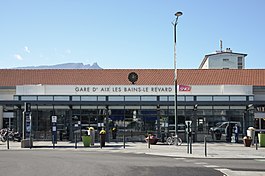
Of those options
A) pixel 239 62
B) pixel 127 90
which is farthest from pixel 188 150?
pixel 239 62

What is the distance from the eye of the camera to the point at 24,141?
1110 inches

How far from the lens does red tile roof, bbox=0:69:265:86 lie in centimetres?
4372

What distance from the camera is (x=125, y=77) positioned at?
147ft

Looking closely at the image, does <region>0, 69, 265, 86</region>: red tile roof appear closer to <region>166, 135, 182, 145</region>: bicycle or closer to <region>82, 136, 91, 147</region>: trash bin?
<region>166, 135, 182, 145</region>: bicycle

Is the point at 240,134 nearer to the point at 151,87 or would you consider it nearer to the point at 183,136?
the point at 183,136

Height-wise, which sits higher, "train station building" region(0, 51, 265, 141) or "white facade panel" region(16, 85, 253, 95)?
"white facade panel" region(16, 85, 253, 95)

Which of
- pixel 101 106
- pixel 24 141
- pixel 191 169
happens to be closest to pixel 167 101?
pixel 101 106

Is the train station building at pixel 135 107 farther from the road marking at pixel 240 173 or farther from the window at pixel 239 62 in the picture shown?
the window at pixel 239 62

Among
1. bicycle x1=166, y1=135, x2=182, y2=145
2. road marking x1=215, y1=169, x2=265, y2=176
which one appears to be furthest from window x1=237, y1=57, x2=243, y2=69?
road marking x1=215, y1=169, x2=265, y2=176

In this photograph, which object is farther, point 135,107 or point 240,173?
point 135,107

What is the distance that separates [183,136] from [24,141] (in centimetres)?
1384

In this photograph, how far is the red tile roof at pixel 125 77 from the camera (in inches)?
1721

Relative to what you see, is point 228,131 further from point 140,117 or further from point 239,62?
point 239,62

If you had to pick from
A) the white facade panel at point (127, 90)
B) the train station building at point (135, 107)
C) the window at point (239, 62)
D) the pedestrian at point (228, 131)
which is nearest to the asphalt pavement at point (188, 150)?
the train station building at point (135, 107)
